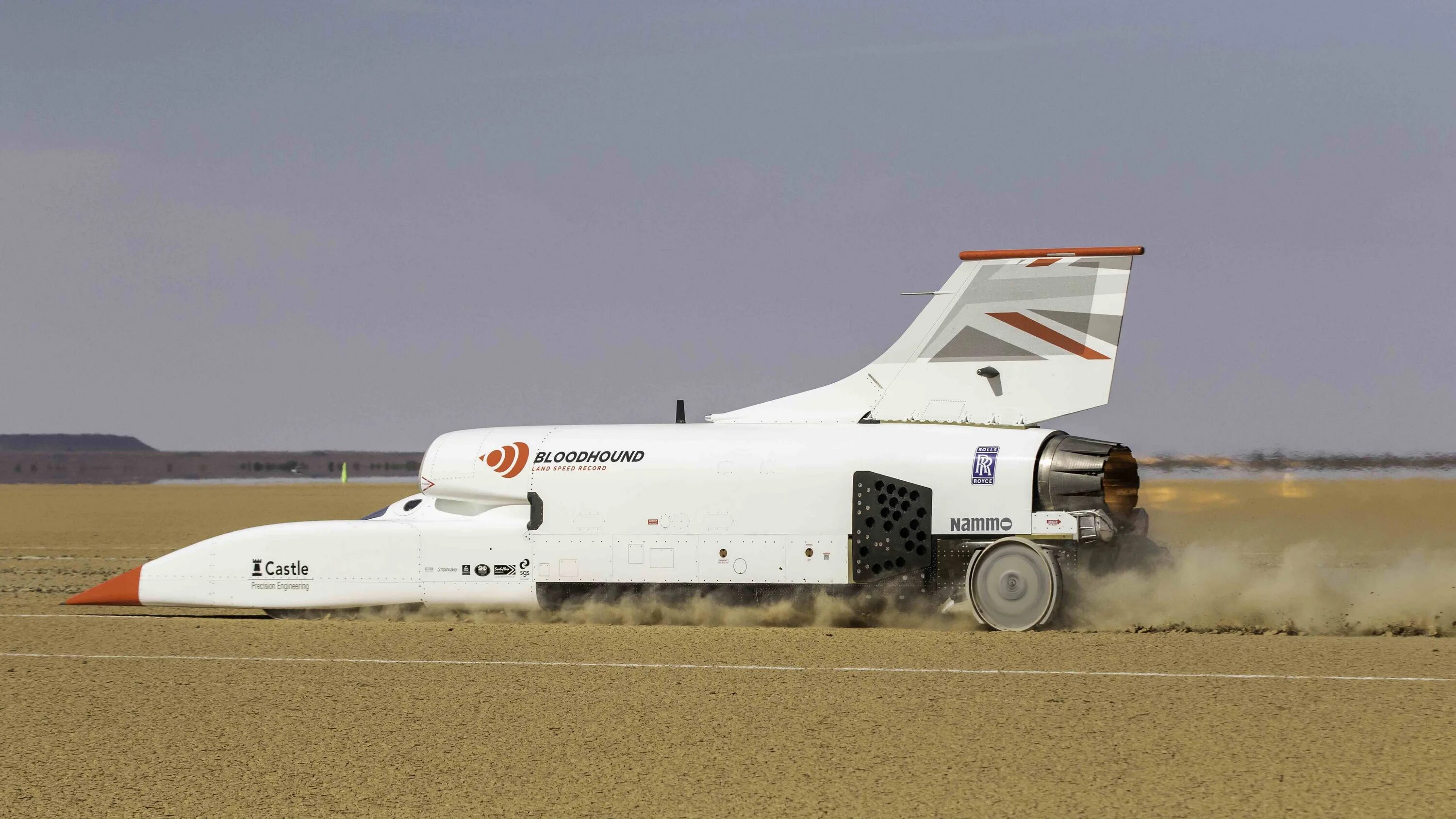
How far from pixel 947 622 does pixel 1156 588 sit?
9.50ft

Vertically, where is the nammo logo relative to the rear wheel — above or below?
above

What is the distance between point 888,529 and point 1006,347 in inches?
127

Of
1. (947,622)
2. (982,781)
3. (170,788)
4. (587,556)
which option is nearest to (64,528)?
(587,556)

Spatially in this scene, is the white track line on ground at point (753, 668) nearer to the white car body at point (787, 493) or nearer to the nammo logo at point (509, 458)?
the white car body at point (787, 493)

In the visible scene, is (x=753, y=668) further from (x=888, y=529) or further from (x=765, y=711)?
(x=888, y=529)

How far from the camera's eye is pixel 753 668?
15094mm

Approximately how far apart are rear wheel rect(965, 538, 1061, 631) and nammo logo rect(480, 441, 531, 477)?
680 cm

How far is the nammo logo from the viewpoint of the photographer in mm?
20578

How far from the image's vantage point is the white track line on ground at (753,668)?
14.1m

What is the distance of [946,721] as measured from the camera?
39.3 feet

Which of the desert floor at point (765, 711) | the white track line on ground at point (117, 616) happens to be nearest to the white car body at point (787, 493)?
the white track line on ground at point (117, 616)

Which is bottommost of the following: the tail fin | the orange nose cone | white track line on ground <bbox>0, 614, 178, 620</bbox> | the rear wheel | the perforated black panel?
white track line on ground <bbox>0, 614, 178, 620</bbox>

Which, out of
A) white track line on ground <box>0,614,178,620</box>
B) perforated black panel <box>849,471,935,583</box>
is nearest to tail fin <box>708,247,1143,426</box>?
perforated black panel <box>849,471,935,583</box>

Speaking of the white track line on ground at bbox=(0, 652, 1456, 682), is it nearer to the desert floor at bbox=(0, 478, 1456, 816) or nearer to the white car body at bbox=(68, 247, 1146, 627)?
the desert floor at bbox=(0, 478, 1456, 816)
